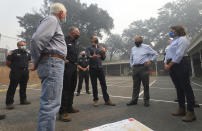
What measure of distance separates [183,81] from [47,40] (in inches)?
98.5

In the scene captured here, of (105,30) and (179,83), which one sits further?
(105,30)

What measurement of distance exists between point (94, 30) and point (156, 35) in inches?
717

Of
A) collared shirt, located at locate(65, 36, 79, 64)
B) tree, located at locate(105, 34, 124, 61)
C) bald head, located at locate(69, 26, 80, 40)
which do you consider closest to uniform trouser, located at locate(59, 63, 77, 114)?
collared shirt, located at locate(65, 36, 79, 64)

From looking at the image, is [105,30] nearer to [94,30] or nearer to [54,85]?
[94,30]

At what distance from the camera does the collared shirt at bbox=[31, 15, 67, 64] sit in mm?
1517

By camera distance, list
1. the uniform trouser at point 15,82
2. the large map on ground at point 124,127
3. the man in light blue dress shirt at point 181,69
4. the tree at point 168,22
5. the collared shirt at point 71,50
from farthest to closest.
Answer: the tree at point 168,22, the uniform trouser at point 15,82, the collared shirt at point 71,50, the man in light blue dress shirt at point 181,69, the large map on ground at point 124,127

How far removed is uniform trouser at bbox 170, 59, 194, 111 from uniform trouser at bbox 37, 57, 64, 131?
7.43 feet

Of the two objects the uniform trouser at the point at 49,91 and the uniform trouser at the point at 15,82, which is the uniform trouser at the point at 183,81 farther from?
the uniform trouser at the point at 15,82

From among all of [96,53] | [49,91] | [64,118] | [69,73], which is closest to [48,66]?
[49,91]

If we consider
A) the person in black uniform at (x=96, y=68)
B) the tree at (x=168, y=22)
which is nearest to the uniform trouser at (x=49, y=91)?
the person in black uniform at (x=96, y=68)

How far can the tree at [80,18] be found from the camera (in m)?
32.0

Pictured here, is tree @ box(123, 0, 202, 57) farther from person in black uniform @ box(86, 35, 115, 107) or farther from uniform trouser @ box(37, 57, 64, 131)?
uniform trouser @ box(37, 57, 64, 131)

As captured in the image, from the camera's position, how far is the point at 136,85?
12.0 ft

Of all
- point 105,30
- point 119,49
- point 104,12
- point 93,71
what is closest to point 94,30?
point 105,30
